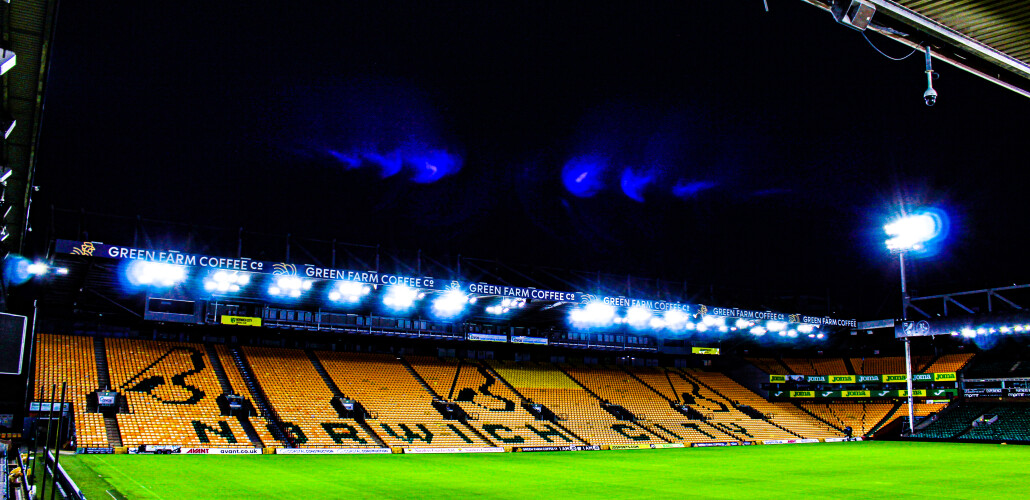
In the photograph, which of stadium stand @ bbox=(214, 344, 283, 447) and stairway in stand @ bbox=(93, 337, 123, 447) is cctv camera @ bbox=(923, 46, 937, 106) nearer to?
stairway in stand @ bbox=(93, 337, 123, 447)

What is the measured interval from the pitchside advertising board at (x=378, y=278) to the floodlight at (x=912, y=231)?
1016 centimetres

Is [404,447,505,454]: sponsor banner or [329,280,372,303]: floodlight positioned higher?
[329,280,372,303]: floodlight

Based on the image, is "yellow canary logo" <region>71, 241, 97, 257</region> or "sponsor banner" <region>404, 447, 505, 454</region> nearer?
"yellow canary logo" <region>71, 241, 97, 257</region>

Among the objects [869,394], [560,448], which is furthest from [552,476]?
[869,394]

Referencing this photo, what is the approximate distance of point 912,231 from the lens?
40719 millimetres

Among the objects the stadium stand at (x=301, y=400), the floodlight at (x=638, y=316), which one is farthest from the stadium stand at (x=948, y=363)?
the stadium stand at (x=301, y=400)

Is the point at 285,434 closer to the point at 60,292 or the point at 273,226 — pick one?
the point at 273,226

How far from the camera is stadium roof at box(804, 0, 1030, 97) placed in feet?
15.5

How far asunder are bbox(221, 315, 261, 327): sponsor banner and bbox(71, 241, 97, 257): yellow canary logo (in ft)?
38.2

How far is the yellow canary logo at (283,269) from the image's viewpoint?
110ft

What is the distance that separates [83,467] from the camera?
77.5 ft

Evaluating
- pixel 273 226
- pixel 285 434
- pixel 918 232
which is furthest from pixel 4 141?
pixel 918 232

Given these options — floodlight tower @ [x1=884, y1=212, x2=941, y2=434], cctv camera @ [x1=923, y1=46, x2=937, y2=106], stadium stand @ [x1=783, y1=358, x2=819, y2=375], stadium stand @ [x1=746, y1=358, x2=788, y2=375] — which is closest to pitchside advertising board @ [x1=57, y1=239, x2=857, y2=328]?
stadium stand @ [x1=746, y1=358, x2=788, y2=375]

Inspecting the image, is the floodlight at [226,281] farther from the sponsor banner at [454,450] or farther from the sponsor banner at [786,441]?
the sponsor banner at [786,441]
